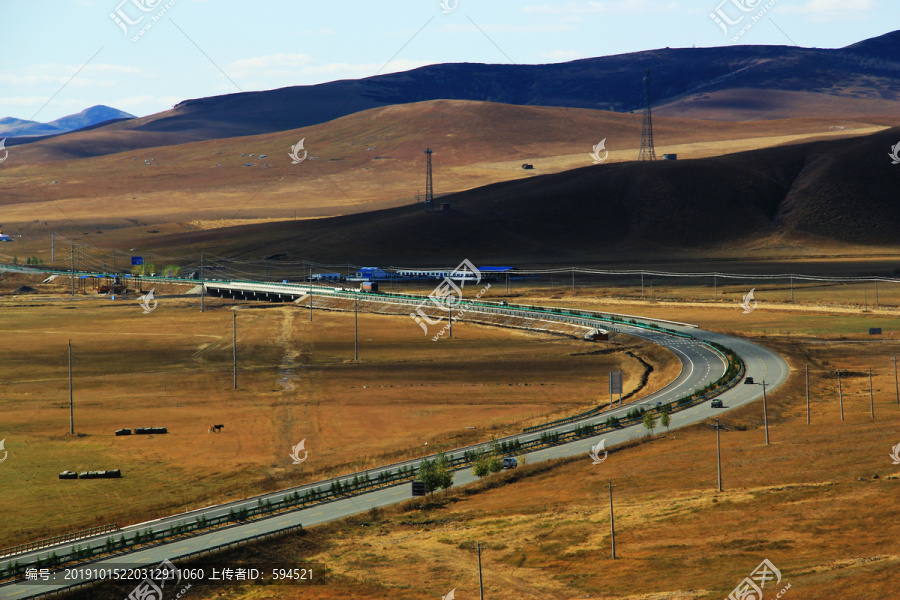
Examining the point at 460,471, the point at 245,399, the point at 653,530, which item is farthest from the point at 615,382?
the point at 653,530

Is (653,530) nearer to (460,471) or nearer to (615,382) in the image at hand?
(460,471)

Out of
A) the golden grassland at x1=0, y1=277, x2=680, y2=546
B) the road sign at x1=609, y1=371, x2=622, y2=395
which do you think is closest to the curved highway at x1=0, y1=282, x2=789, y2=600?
the road sign at x1=609, y1=371, x2=622, y2=395

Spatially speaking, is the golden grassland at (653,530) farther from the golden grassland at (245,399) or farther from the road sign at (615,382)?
the road sign at (615,382)

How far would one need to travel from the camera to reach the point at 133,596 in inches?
1389

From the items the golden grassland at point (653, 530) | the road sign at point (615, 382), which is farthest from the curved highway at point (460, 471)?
the golden grassland at point (653, 530)

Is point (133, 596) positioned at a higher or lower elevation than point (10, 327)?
lower

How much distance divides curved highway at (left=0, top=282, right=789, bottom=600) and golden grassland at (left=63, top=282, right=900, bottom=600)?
1.77 m

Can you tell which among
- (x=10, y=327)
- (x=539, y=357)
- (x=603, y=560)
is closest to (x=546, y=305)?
(x=539, y=357)

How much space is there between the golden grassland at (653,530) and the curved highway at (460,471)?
177 centimetres

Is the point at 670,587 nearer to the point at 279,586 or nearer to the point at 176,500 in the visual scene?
the point at 279,586

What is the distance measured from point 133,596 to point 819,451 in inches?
1428

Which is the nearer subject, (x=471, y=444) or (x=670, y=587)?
(x=670, y=587)

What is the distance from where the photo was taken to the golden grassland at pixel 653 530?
113ft

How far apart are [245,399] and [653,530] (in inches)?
1679
